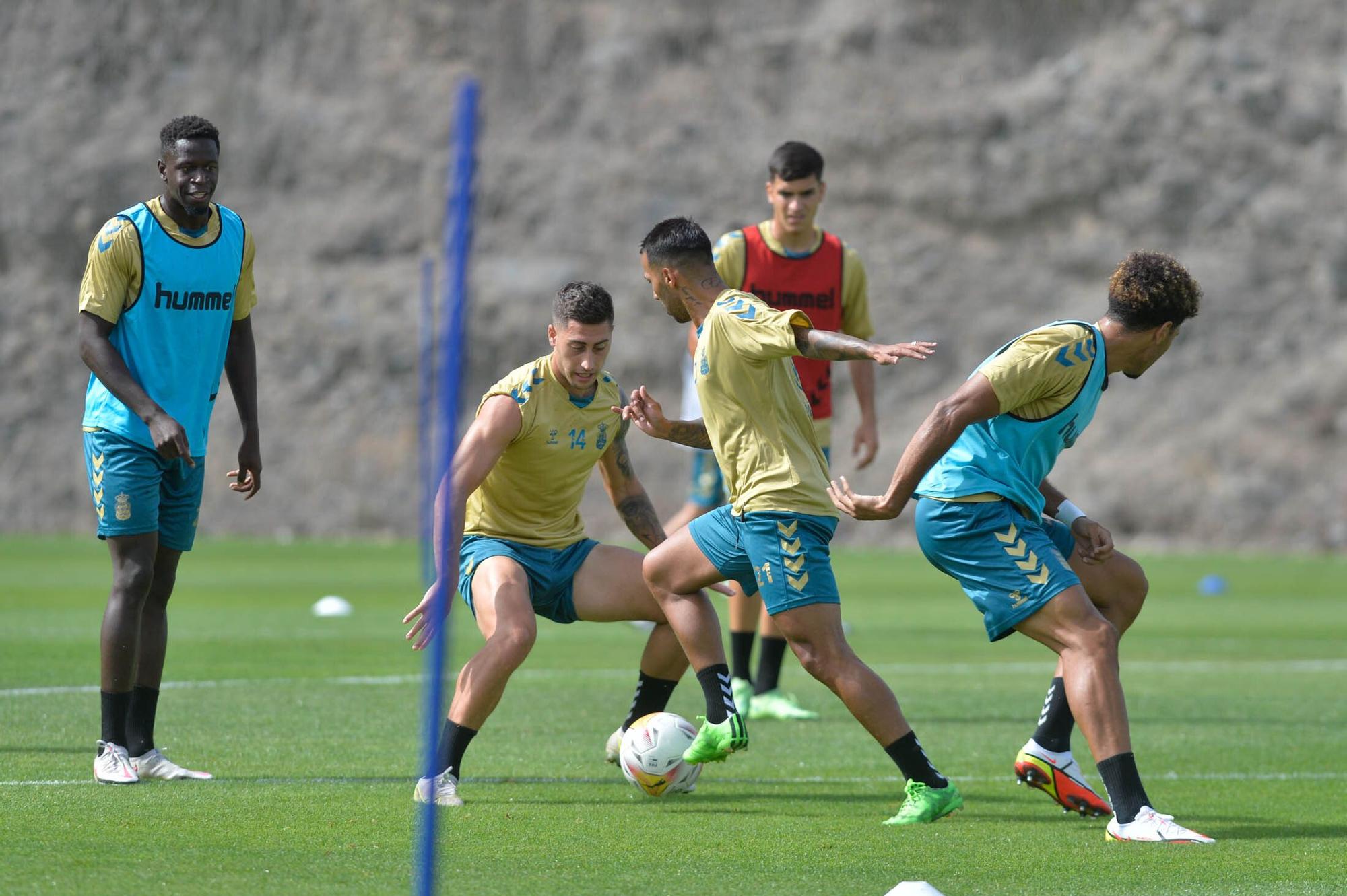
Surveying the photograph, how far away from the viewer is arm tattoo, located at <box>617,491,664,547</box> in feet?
23.5

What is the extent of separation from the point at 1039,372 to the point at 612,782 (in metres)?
2.46

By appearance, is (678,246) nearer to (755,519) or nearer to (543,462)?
(755,519)

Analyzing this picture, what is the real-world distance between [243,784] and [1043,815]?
9.77 feet

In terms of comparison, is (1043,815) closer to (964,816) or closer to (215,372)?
(964,816)

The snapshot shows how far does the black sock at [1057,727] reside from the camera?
6477 millimetres

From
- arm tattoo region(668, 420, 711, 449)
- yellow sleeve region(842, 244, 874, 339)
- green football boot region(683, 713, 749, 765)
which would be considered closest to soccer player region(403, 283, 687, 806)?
arm tattoo region(668, 420, 711, 449)

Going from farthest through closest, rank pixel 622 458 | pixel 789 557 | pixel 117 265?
1. pixel 622 458
2. pixel 117 265
3. pixel 789 557

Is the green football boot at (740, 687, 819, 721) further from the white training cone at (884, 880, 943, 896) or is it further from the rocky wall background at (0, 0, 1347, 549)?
the rocky wall background at (0, 0, 1347, 549)

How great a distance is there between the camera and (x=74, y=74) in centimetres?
4106

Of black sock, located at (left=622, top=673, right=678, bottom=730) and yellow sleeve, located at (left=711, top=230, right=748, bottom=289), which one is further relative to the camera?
yellow sleeve, located at (left=711, top=230, right=748, bottom=289)

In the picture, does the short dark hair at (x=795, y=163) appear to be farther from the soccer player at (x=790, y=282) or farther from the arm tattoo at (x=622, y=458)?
the arm tattoo at (x=622, y=458)

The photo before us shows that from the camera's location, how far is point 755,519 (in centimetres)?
621

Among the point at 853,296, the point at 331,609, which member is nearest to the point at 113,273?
the point at 853,296

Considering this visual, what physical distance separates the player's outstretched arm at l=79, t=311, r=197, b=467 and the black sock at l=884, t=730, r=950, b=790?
2805 millimetres
